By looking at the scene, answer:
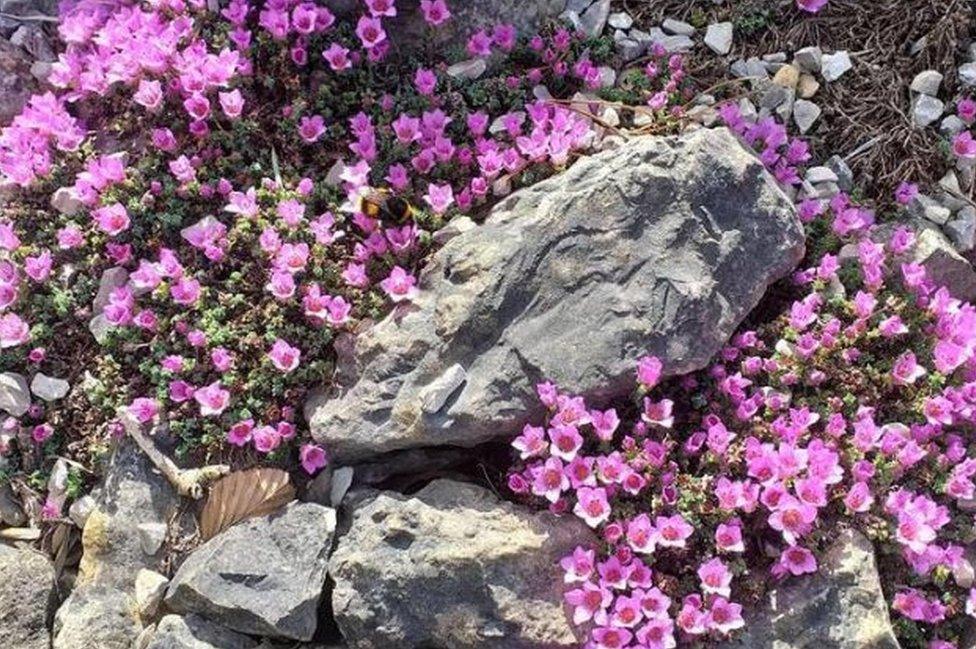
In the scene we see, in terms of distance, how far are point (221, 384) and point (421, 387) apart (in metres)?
0.97

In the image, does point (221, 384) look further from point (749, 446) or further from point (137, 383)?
point (749, 446)

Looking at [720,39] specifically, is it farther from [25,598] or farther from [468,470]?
[25,598]

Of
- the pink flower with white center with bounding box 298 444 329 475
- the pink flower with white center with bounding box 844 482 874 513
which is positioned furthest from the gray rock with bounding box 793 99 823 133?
the pink flower with white center with bounding box 298 444 329 475

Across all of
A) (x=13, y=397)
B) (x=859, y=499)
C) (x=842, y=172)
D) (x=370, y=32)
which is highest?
(x=370, y=32)

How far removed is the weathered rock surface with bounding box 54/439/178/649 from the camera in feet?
14.4

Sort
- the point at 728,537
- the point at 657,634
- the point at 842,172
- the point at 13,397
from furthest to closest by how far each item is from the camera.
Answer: the point at 842,172 → the point at 13,397 → the point at 728,537 → the point at 657,634

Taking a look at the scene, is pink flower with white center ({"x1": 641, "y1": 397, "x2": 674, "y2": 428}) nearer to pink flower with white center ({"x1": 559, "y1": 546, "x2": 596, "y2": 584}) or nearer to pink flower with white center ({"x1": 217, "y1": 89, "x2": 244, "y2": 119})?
pink flower with white center ({"x1": 559, "y1": 546, "x2": 596, "y2": 584})

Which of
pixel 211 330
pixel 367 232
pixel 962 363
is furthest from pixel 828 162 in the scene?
pixel 211 330

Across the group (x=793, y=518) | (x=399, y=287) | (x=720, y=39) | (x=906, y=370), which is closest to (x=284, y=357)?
(x=399, y=287)

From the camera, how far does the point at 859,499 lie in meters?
4.16

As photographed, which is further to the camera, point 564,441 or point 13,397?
point 13,397

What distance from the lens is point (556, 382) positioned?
4242mm

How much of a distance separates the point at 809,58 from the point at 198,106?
3.20 meters

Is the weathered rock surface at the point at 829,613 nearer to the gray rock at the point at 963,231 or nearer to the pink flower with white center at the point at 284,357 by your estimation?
the gray rock at the point at 963,231
